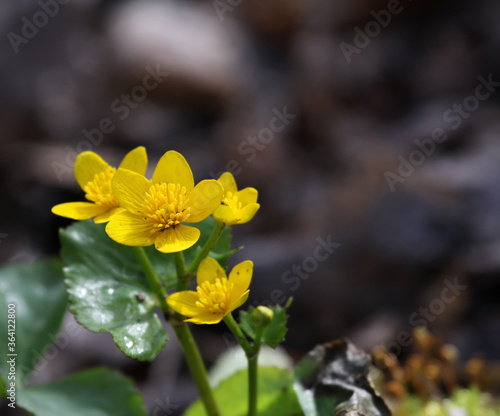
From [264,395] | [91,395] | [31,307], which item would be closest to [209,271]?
[264,395]

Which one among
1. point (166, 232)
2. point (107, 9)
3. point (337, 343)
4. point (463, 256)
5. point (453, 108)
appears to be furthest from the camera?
point (107, 9)

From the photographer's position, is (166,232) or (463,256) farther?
(463,256)

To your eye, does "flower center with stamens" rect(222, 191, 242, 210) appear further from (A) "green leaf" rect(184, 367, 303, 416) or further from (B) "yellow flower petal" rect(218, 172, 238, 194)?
(A) "green leaf" rect(184, 367, 303, 416)

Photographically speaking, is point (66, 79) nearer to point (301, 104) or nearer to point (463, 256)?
point (301, 104)

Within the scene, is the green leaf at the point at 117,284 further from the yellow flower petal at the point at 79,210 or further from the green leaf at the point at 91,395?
the green leaf at the point at 91,395

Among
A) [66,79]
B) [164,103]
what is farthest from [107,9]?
[164,103]

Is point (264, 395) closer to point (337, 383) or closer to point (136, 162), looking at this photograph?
Answer: point (337, 383)

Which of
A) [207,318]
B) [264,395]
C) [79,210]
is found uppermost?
[79,210]
